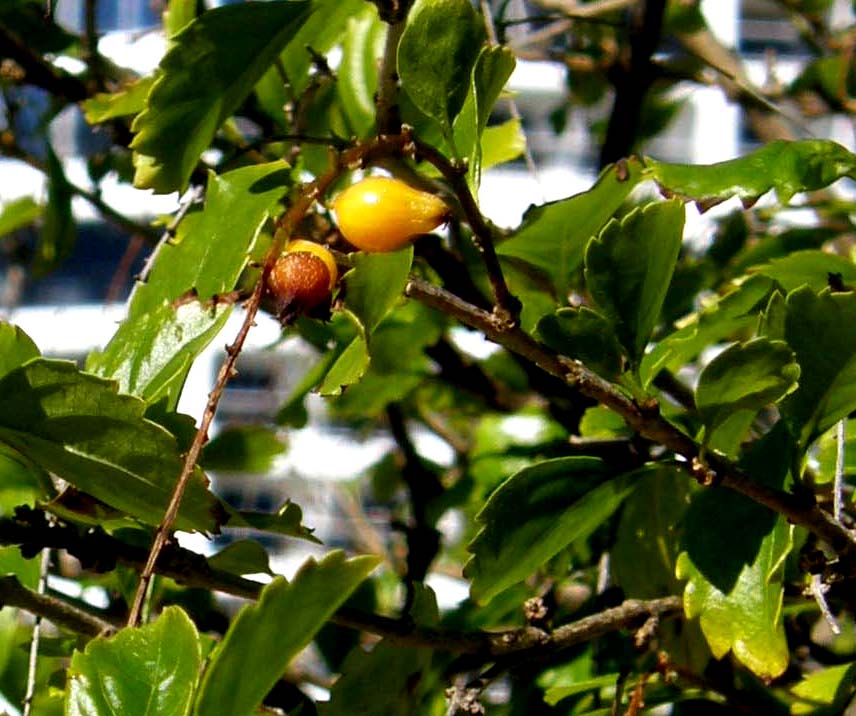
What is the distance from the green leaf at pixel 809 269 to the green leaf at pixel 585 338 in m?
0.21

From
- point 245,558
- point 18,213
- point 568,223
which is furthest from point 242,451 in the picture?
point 18,213

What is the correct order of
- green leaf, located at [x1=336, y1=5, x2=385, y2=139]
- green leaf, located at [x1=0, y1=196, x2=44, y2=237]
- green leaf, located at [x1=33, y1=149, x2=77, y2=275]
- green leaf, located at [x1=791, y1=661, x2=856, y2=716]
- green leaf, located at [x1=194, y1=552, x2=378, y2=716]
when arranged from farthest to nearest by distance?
1. green leaf, located at [x1=0, y1=196, x2=44, y2=237]
2. green leaf, located at [x1=33, y1=149, x2=77, y2=275]
3. green leaf, located at [x1=336, y1=5, x2=385, y2=139]
4. green leaf, located at [x1=791, y1=661, x2=856, y2=716]
5. green leaf, located at [x1=194, y1=552, x2=378, y2=716]

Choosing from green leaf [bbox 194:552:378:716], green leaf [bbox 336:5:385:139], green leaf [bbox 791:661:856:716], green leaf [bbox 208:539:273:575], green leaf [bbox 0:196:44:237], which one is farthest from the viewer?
green leaf [bbox 0:196:44:237]

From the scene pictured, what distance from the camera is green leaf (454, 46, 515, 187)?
0.62 metres

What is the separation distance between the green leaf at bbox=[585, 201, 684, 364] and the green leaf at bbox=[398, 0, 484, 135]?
0.32 ft

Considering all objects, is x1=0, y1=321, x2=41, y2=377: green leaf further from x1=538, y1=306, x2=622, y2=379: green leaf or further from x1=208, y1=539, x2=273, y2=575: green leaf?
x1=538, y1=306, x2=622, y2=379: green leaf

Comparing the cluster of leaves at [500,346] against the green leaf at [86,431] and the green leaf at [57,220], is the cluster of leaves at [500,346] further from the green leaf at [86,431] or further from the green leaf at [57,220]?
the green leaf at [57,220]

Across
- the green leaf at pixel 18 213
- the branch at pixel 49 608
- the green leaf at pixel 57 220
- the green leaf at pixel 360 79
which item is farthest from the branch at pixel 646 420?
the green leaf at pixel 18 213

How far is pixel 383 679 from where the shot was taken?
2.50ft

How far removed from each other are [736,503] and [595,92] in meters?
1.14

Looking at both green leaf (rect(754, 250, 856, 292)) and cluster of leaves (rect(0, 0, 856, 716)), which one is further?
green leaf (rect(754, 250, 856, 292))

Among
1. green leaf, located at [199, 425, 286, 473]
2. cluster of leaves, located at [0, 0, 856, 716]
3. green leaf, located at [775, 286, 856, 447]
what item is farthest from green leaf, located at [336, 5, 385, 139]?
green leaf, located at [775, 286, 856, 447]

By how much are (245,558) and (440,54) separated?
0.98ft

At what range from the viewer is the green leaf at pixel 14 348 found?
683mm
